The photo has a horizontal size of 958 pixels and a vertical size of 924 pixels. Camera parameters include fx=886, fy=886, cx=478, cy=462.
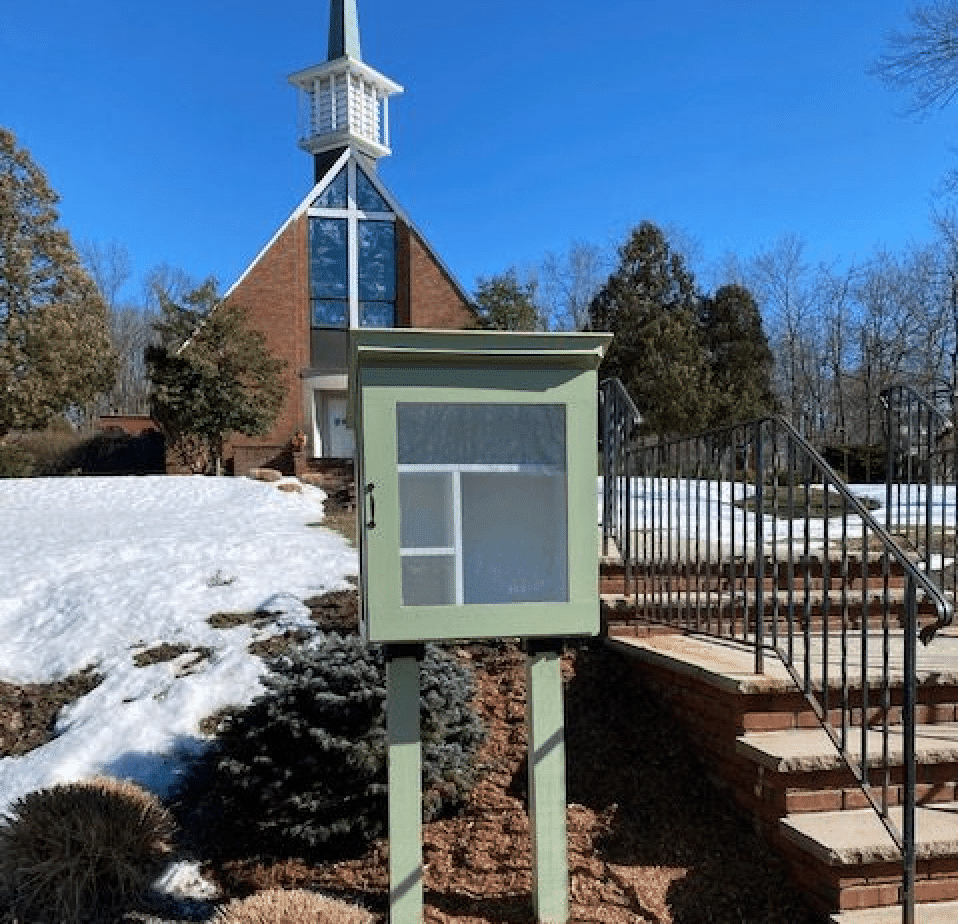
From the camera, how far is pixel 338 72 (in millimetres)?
25188

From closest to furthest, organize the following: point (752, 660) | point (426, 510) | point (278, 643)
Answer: point (426, 510)
point (752, 660)
point (278, 643)

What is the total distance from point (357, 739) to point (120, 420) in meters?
26.6

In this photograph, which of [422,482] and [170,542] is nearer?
[422,482]

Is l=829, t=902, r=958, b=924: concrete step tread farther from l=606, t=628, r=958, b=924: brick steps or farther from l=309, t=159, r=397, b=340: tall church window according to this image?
l=309, t=159, r=397, b=340: tall church window

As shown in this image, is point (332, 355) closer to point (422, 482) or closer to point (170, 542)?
point (170, 542)

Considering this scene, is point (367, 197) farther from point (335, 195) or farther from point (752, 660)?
point (752, 660)

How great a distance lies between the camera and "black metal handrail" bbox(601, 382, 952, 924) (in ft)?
10.5

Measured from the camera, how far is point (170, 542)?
8.36m

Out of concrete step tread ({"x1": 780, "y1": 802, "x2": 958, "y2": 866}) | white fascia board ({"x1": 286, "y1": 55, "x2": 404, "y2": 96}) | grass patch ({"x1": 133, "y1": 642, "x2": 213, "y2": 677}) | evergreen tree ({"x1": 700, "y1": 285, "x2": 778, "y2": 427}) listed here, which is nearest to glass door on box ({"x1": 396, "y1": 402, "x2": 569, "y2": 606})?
concrete step tread ({"x1": 780, "y1": 802, "x2": 958, "y2": 866})

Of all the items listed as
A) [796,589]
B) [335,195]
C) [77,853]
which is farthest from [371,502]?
[335,195]

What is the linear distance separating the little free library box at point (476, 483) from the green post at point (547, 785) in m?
0.29

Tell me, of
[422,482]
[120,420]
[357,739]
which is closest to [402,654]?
[422,482]

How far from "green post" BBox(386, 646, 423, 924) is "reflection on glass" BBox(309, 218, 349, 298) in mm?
21042

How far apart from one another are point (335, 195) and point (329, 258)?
1713mm
